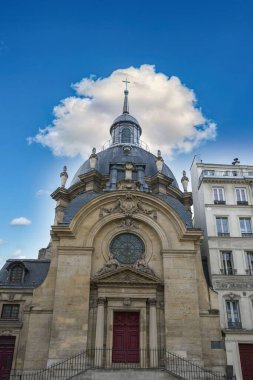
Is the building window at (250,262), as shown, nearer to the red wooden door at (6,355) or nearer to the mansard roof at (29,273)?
the mansard roof at (29,273)

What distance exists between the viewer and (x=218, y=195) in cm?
2833

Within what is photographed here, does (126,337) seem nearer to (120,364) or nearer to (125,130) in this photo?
(120,364)

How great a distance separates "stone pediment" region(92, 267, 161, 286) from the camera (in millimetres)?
22344

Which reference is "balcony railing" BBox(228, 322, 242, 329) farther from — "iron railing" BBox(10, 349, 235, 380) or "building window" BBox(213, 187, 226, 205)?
"building window" BBox(213, 187, 226, 205)

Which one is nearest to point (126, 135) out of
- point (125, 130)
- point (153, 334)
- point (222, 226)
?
point (125, 130)

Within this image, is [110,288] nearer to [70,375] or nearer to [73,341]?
[73,341]

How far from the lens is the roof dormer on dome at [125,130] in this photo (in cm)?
4288

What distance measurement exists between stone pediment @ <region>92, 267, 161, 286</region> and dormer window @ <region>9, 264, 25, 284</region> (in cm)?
654

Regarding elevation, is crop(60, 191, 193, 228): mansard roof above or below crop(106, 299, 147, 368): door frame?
above

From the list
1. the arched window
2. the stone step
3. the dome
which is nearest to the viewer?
the stone step

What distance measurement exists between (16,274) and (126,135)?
2284 centimetres

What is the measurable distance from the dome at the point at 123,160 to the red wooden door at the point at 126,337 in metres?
14.7

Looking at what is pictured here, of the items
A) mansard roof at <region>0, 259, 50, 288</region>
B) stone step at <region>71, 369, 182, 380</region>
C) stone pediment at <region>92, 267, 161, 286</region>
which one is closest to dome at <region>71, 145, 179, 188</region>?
mansard roof at <region>0, 259, 50, 288</region>

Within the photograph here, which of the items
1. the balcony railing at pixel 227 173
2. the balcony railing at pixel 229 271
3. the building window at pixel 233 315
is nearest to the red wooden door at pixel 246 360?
the building window at pixel 233 315
